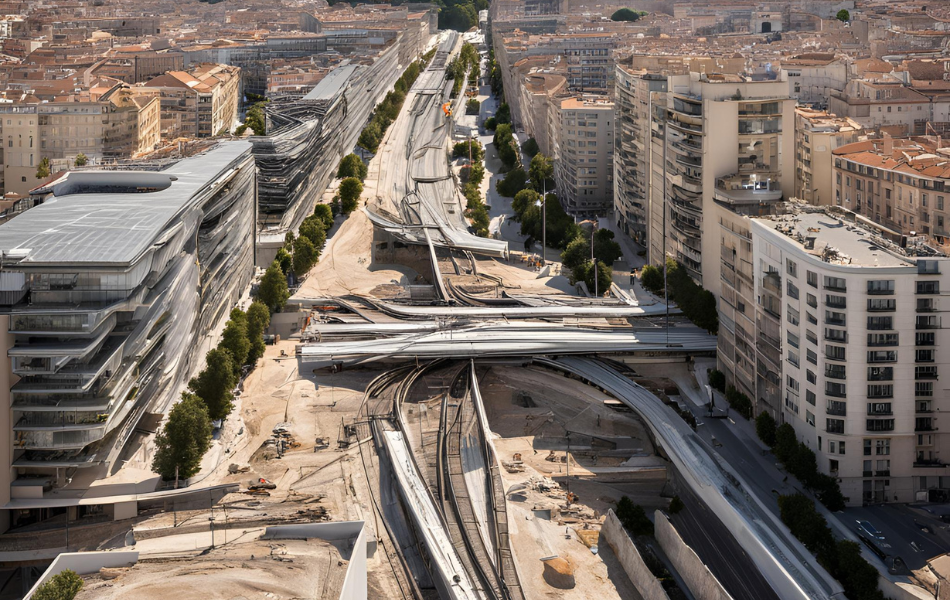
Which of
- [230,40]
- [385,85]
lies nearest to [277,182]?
[385,85]

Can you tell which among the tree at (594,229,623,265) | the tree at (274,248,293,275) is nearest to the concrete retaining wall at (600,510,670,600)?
the tree at (594,229,623,265)

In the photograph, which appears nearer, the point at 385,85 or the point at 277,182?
the point at 277,182

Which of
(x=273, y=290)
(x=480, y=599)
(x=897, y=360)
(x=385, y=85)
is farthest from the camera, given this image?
(x=385, y=85)

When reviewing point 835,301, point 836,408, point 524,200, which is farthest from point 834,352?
Result: point 524,200

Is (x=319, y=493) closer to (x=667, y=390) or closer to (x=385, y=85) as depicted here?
(x=667, y=390)

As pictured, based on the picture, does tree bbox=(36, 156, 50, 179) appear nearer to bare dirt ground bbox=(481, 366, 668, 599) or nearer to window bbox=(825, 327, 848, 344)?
bare dirt ground bbox=(481, 366, 668, 599)

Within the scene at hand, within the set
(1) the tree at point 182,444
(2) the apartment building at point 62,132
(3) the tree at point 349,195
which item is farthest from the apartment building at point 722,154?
(2) the apartment building at point 62,132

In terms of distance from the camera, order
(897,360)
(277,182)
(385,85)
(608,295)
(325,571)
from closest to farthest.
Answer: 1. (325,571)
2. (897,360)
3. (608,295)
4. (277,182)
5. (385,85)

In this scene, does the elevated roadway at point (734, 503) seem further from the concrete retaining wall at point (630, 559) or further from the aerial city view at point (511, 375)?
the concrete retaining wall at point (630, 559)
